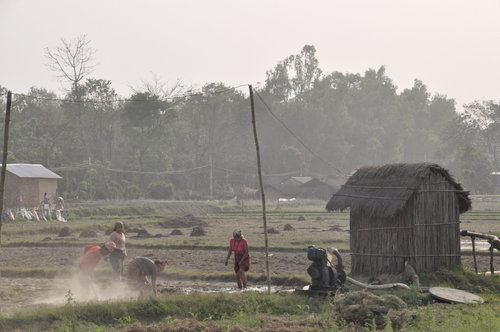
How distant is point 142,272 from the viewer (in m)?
16.4

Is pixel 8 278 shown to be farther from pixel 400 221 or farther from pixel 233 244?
pixel 400 221

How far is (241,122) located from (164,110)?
66.3 ft

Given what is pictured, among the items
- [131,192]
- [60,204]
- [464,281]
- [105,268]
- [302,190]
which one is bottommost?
[105,268]

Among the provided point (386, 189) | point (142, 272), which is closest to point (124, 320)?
point (142, 272)

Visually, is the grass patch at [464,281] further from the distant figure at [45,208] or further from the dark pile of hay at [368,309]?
the distant figure at [45,208]

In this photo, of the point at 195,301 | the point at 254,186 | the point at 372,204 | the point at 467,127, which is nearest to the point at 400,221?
the point at 372,204

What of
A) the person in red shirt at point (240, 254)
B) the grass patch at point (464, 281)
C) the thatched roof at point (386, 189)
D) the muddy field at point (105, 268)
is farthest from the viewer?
the person in red shirt at point (240, 254)

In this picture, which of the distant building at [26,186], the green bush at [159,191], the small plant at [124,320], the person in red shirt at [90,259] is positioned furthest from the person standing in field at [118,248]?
the green bush at [159,191]

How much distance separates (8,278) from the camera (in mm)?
22938

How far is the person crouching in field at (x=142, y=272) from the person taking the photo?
53.0 feet

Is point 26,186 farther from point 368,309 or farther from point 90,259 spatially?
point 368,309

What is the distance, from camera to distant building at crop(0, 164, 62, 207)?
53094 millimetres

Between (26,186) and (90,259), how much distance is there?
3907 centimetres

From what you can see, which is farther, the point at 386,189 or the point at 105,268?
the point at 105,268
